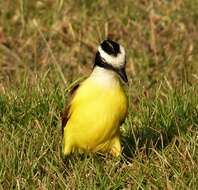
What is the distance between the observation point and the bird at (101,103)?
208 inches

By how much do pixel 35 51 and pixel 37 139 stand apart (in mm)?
3667

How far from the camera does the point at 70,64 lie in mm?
9023

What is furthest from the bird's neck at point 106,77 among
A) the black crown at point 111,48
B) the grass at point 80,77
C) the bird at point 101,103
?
the grass at point 80,77

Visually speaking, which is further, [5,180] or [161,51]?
[161,51]

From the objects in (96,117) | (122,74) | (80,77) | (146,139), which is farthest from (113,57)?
(80,77)

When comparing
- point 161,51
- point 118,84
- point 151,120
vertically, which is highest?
point 118,84

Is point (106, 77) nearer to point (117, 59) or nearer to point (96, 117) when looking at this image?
point (117, 59)

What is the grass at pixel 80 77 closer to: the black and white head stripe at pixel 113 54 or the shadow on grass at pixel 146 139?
the shadow on grass at pixel 146 139

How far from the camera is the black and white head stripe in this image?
524 centimetres

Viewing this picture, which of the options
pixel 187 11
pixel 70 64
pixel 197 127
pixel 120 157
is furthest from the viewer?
pixel 187 11

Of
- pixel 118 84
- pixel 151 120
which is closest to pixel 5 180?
pixel 118 84

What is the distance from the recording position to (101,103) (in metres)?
5.31

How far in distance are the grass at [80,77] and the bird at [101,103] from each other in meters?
Answer: 0.17

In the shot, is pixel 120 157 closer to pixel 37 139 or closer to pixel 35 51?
pixel 37 139
